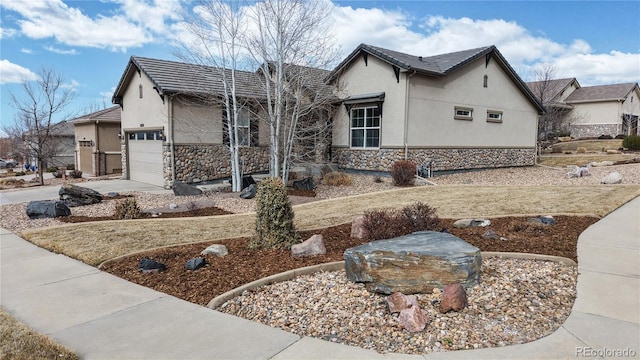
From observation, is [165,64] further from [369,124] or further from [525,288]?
[525,288]

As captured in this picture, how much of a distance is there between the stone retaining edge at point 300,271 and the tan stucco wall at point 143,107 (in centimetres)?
1243

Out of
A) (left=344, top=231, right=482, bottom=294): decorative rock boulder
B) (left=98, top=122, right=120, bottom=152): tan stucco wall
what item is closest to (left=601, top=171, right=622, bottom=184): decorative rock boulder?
(left=344, top=231, right=482, bottom=294): decorative rock boulder

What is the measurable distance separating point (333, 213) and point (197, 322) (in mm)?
6278

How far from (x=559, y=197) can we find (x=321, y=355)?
31.8 feet

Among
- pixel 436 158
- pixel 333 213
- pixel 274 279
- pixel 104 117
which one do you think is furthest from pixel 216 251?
pixel 104 117

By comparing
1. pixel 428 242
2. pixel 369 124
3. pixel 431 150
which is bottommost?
pixel 428 242

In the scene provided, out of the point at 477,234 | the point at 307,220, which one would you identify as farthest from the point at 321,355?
the point at 307,220

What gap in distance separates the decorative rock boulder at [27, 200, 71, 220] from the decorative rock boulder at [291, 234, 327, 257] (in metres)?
7.22

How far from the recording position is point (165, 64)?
57.5 feet

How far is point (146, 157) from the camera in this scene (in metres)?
18.0

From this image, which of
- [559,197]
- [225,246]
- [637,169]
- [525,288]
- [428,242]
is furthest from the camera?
[637,169]

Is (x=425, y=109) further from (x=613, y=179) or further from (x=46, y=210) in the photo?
(x=46, y=210)

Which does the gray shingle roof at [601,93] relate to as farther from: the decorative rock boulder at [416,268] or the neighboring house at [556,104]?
the decorative rock boulder at [416,268]

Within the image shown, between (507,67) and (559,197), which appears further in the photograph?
(507,67)
